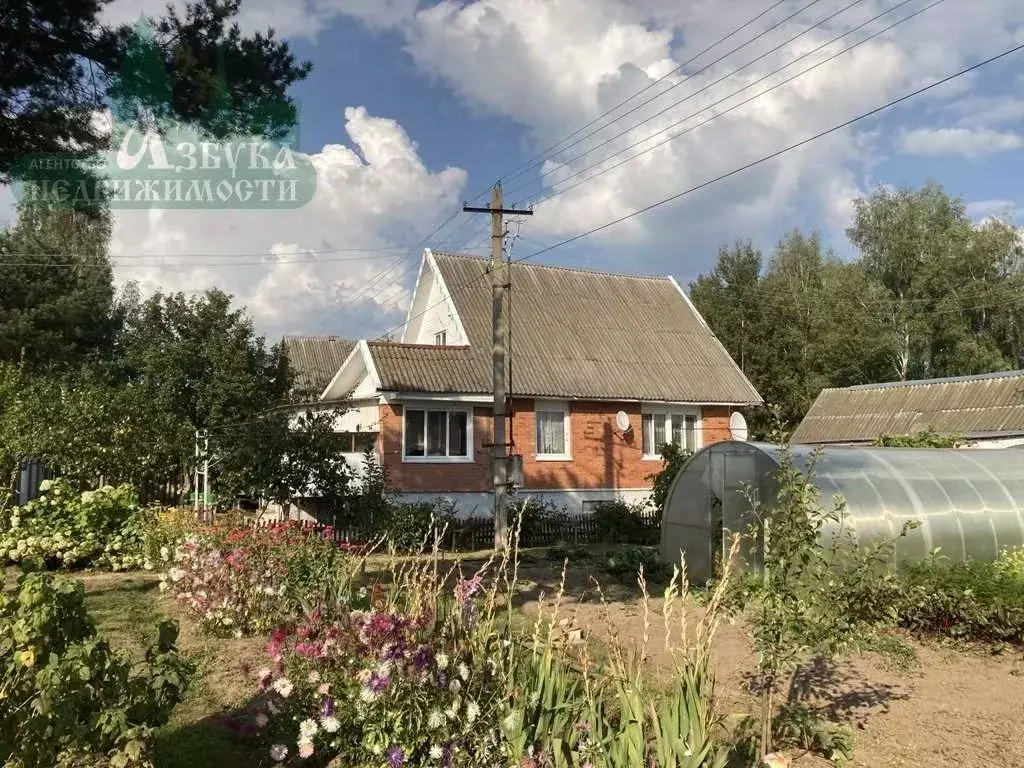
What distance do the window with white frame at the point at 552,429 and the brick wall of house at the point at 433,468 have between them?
1.88m

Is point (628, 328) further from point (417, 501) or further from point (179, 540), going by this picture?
point (179, 540)

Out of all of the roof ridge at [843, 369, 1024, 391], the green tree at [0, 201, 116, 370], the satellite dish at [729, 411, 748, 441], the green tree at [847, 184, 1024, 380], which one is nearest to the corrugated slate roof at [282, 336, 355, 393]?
the green tree at [0, 201, 116, 370]

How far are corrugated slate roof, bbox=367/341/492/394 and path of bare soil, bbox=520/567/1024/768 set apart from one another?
12.1m

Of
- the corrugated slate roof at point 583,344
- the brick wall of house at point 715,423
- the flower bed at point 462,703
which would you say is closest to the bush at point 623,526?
the corrugated slate roof at point 583,344

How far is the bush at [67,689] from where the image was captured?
10.7ft

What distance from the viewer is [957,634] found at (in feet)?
28.2

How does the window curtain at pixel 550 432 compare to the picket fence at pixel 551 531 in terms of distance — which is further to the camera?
the window curtain at pixel 550 432

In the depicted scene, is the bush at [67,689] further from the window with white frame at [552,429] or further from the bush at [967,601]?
the window with white frame at [552,429]

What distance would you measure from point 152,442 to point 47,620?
45.6 feet

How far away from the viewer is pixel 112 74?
23.4 ft

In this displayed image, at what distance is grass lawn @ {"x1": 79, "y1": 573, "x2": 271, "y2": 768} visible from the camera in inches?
190

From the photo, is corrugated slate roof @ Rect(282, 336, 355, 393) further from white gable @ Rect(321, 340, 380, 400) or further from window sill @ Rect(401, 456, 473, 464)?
window sill @ Rect(401, 456, 473, 464)

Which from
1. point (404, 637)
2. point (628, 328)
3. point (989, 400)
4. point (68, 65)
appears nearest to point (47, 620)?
point (404, 637)

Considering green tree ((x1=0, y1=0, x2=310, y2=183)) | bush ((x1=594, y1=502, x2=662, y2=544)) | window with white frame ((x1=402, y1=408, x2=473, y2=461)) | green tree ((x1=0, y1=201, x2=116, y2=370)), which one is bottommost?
bush ((x1=594, y1=502, x2=662, y2=544))
